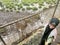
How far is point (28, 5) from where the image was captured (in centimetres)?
1205

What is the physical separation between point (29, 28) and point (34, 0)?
17.8 feet

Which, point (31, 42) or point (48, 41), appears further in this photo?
point (31, 42)

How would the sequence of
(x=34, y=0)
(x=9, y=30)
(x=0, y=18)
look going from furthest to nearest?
(x=34, y=0) < (x=0, y=18) < (x=9, y=30)

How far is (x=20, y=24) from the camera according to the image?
318 inches

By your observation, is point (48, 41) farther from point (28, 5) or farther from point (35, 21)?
point (28, 5)

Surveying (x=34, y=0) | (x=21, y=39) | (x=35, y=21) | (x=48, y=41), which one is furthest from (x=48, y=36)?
(x=34, y=0)

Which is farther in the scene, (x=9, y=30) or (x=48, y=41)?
(x=9, y=30)

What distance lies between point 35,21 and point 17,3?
12.5ft

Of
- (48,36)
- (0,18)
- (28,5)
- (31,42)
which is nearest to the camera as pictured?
(48,36)

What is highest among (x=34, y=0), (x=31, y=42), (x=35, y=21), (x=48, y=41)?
(x=48, y=41)

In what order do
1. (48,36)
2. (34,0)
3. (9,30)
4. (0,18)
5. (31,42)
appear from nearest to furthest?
(48,36) → (31,42) → (9,30) → (0,18) → (34,0)

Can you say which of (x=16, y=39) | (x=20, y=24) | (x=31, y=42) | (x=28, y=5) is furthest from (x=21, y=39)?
(x=28, y=5)

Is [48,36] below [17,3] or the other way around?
the other way around

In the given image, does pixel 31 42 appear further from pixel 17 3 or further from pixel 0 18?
pixel 17 3
